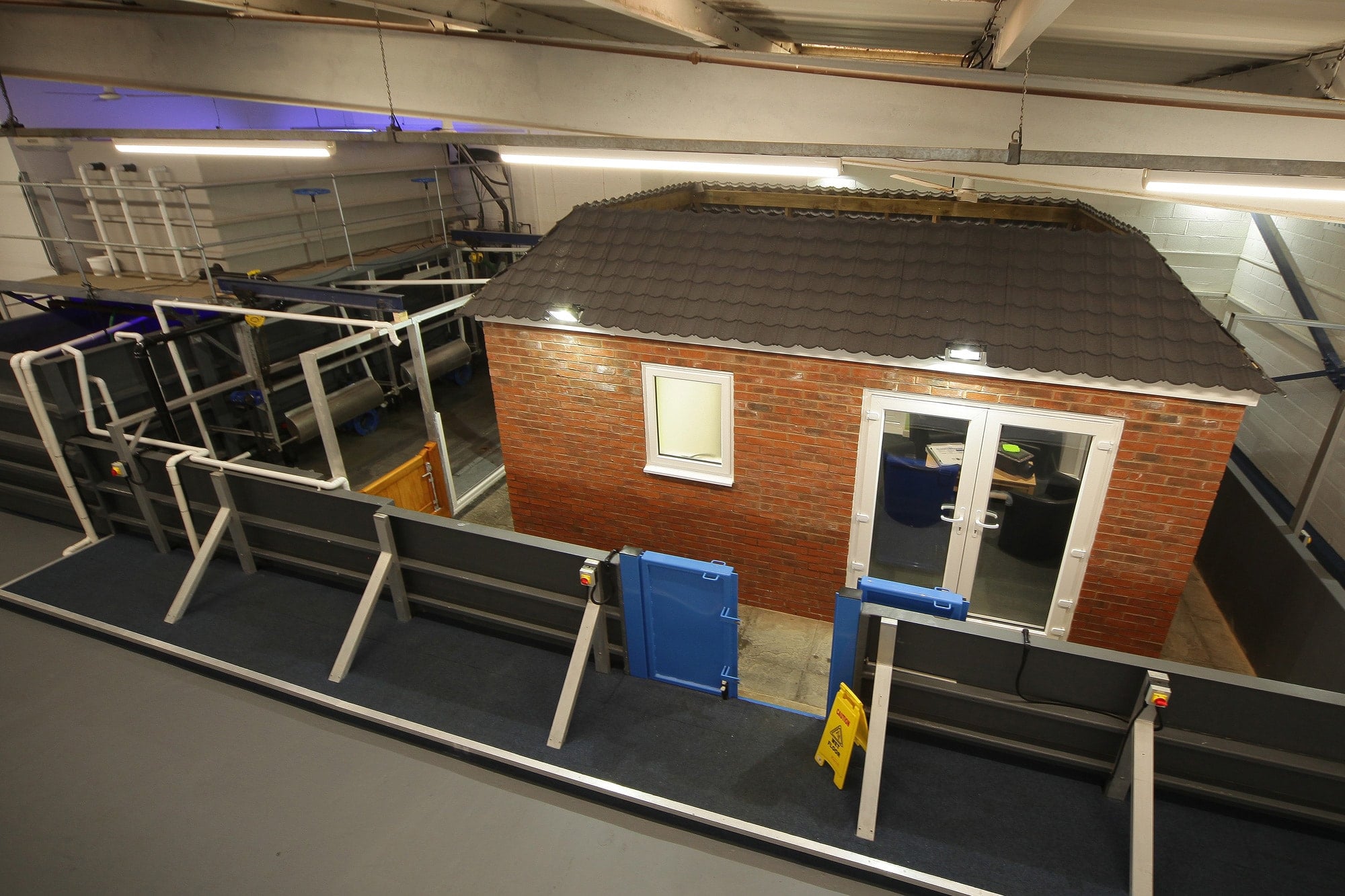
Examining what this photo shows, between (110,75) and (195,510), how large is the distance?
383cm

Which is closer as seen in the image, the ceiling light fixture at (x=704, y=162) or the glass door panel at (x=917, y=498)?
the ceiling light fixture at (x=704, y=162)

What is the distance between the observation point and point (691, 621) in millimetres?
4152

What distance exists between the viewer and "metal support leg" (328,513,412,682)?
14.9 feet

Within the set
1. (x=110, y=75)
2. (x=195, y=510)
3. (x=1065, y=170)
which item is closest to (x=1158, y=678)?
(x=1065, y=170)

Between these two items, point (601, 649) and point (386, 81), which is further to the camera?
point (386, 81)

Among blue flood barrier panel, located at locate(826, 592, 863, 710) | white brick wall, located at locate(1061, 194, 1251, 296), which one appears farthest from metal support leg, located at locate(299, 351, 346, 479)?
white brick wall, located at locate(1061, 194, 1251, 296)

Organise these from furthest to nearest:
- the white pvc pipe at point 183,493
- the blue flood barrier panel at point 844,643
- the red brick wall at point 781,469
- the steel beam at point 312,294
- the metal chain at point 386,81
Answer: the steel beam at point 312,294, the white pvc pipe at point 183,493, the metal chain at point 386,81, the red brick wall at point 781,469, the blue flood barrier panel at point 844,643

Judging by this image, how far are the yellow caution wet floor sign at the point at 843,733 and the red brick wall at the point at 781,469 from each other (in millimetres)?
2188

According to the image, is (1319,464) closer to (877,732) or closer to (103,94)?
(877,732)

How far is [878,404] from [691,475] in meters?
1.75

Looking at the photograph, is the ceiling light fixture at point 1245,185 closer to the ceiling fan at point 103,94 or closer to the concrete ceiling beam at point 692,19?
the concrete ceiling beam at point 692,19

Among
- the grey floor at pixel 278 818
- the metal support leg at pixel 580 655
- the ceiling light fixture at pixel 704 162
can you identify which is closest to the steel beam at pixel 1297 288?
the ceiling light fixture at pixel 704 162

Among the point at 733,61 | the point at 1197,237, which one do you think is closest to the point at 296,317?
the point at 733,61

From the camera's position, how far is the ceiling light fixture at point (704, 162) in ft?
13.5
